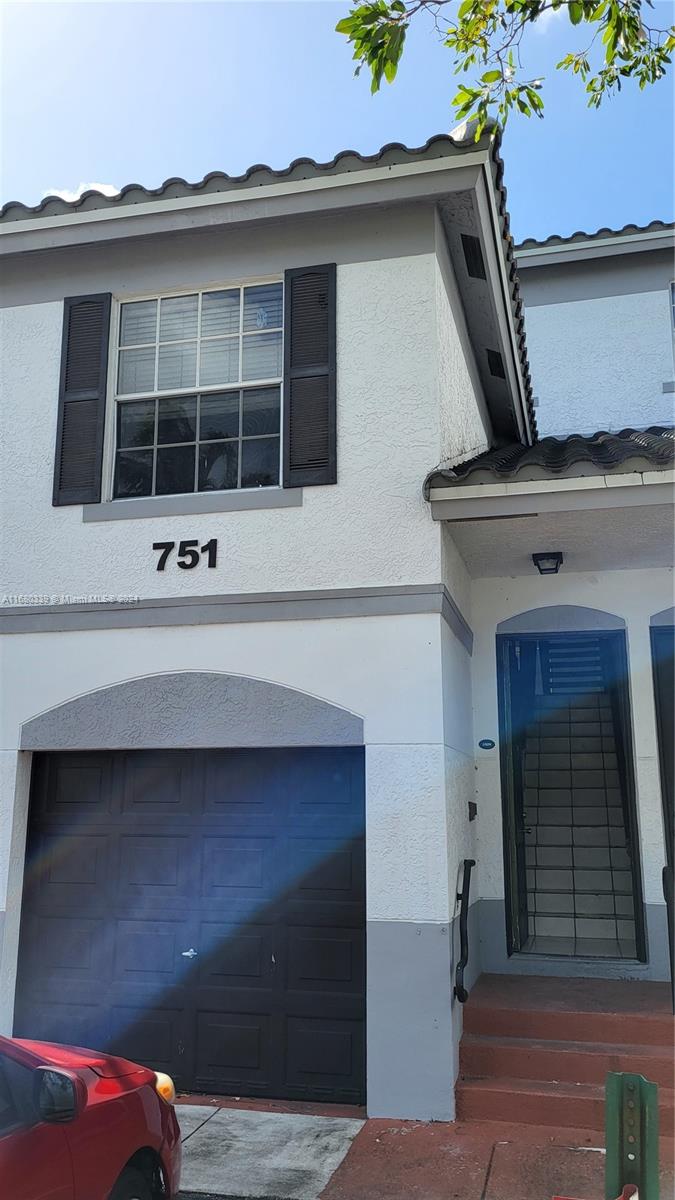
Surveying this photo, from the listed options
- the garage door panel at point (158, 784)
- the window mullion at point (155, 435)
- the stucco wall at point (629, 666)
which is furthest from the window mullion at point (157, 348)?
the stucco wall at point (629, 666)

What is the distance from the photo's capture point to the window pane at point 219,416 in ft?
22.7

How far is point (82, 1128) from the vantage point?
3.53m

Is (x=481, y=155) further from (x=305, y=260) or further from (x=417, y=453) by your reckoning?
(x=417, y=453)

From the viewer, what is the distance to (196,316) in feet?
23.4

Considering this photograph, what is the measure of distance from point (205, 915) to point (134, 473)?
10.9 ft

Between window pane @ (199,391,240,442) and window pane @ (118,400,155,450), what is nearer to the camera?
window pane @ (199,391,240,442)

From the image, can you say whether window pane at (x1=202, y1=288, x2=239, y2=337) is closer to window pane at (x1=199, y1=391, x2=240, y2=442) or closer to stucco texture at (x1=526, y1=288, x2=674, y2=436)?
window pane at (x1=199, y1=391, x2=240, y2=442)

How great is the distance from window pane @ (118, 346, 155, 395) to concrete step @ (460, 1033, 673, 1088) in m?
5.34

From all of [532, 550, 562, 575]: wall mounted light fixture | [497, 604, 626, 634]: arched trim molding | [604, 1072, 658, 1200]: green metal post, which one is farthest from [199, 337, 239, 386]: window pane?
[604, 1072, 658, 1200]: green metal post

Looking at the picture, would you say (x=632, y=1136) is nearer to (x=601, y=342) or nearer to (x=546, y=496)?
(x=546, y=496)

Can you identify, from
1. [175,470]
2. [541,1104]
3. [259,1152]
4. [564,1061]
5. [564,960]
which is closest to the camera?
[259,1152]

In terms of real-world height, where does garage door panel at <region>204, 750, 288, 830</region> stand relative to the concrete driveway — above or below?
above

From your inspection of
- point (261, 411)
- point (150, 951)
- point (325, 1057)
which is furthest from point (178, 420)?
point (325, 1057)

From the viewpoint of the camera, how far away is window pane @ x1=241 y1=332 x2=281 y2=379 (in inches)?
272
